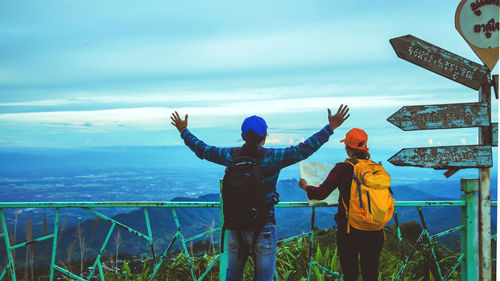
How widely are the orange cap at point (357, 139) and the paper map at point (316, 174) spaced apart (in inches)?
19.8

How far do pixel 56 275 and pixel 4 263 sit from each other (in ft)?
2.06

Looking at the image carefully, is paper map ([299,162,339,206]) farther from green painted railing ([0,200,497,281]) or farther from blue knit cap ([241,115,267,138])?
blue knit cap ([241,115,267,138])

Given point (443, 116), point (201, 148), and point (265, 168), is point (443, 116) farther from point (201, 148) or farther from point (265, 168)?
point (201, 148)

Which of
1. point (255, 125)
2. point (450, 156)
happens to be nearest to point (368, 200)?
point (255, 125)

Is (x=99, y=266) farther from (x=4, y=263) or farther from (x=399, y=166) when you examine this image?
(x=399, y=166)

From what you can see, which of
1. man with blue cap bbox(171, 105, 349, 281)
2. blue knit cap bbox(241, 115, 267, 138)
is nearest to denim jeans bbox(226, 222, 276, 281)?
man with blue cap bbox(171, 105, 349, 281)

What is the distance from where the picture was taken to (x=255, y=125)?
3.65m

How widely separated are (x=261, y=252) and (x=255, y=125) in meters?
1.15

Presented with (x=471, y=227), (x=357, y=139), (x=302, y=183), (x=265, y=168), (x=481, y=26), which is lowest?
(x=471, y=227)

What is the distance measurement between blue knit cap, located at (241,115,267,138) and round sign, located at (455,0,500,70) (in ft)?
8.94

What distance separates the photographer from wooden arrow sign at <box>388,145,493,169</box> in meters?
4.53

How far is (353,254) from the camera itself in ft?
13.0

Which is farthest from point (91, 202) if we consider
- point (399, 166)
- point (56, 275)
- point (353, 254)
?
point (399, 166)

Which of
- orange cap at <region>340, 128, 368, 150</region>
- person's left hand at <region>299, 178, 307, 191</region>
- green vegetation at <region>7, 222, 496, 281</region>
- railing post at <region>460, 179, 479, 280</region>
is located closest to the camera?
orange cap at <region>340, 128, 368, 150</region>
